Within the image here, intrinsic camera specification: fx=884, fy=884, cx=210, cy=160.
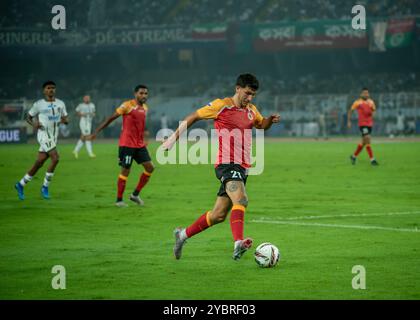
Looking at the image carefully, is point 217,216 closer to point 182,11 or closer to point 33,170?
point 33,170

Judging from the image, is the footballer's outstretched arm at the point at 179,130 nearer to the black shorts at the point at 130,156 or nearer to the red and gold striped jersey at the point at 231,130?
the red and gold striped jersey at the point at 231,130

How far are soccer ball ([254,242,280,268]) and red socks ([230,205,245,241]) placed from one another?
0.39m

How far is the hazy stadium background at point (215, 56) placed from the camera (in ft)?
191

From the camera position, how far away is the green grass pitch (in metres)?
9.93

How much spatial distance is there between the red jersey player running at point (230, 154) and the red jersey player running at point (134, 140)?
7263mm

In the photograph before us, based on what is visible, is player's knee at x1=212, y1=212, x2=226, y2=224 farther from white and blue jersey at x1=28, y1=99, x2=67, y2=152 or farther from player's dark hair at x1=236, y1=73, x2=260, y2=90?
white and blue jersey at x1=28, y1=99, x2=67, y2=152

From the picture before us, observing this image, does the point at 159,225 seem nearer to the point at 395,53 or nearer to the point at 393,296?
the point at 393,296

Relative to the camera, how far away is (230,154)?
473 inches

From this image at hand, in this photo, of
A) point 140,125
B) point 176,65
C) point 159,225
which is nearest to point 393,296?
point 159,225

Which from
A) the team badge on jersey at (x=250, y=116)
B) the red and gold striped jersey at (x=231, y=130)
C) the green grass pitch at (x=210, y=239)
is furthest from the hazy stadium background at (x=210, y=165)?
the team badge on jersey at (x=250, y=116)

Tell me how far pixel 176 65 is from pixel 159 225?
53.7m

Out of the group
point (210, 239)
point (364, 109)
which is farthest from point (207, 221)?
point (364, 109)

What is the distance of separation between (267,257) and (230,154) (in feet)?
5.31

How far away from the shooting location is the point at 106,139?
5994 cm
